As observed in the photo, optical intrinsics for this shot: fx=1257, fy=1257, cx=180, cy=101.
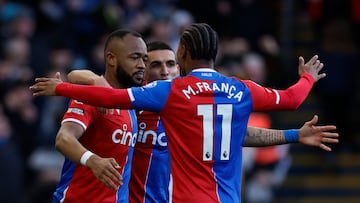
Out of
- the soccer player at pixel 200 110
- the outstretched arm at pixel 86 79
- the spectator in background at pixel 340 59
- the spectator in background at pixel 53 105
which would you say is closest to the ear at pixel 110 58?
the outstretched arm at pixel 86 79

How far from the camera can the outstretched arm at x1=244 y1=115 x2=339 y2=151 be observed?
30.5 feet

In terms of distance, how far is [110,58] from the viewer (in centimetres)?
989

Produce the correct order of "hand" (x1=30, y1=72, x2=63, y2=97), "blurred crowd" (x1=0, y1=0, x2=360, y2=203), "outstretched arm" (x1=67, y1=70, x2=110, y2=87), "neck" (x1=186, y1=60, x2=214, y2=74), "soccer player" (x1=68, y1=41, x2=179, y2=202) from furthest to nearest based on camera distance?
1. "blurred crowd" (x1=0, y1=0, x2=360, y2=203)
2. "soccer player" (x1=68, y1=41, x2=179, y2=202)
3. "outstretched arm" (x1=67, y1=70, x2=110, y2=87)
4. "neck" (x1=186, y1=60, x2=214, y2=74)
5. "hand" (x1=30, y1=72, x2=63, y2=97)

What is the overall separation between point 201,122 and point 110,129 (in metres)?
0.87

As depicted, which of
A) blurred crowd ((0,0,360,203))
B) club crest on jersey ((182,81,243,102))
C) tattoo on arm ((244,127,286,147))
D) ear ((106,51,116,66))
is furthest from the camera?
blurred crowd ((0,0,360,203))

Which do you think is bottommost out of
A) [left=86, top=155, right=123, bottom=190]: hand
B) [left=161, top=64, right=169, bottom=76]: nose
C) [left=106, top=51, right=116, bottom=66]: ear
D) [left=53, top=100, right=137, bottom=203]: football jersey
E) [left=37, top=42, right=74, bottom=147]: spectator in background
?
[left=86, top=155, right=123, bottom=190]: hand

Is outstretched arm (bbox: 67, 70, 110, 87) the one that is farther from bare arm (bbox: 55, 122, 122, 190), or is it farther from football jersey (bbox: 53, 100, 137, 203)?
bare arm (bbox: 55, 122, 122, 190)

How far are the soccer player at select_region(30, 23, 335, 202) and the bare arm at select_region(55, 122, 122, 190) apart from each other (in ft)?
1.19

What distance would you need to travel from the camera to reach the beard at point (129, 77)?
32.1 feet

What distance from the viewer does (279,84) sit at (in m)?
17.1

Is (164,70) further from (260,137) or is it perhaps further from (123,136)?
(260,137)

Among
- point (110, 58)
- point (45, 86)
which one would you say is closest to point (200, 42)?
point (110, 58)

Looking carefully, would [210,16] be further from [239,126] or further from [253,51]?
[239,126]

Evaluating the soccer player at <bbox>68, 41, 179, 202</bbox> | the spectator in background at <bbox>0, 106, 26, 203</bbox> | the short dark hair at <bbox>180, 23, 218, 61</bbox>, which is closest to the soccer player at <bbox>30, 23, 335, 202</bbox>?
the short dark hair at <bbox>180, 23, 218, 61</bbox>
